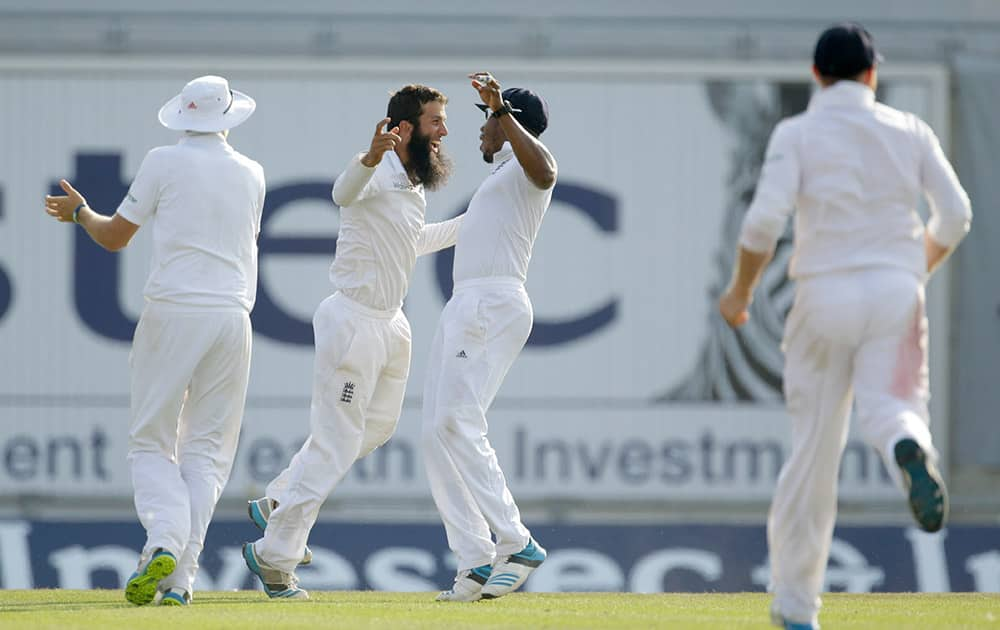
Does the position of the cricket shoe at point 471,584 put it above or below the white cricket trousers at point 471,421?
below

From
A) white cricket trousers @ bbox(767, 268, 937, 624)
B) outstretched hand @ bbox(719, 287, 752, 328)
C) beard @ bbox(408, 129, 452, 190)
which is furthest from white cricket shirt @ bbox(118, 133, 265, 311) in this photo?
white cricket trousers @ bbox(767, 268, 937, 624)

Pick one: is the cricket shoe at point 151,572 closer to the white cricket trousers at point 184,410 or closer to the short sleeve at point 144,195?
the white cricket trousers at point 184,410

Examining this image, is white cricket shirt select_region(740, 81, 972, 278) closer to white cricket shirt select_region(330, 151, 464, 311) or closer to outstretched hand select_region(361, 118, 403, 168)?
outstretched hand select_region(361, 118, 403, 168)

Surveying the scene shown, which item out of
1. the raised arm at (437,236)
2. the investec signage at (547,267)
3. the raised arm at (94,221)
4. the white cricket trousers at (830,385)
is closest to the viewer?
the white cricket trousers at (830,385)

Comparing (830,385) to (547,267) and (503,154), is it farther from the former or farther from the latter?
(547,267)

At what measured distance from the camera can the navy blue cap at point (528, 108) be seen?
753cm

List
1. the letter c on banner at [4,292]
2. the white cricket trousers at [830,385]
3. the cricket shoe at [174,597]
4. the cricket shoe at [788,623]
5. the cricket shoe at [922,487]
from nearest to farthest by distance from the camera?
the cricket shoe at [922,487], the white cricket trousers at [830,385], the cricket shoe at [788,623], the cricket shoe at [174,597], the letter c on banner at [4,292]

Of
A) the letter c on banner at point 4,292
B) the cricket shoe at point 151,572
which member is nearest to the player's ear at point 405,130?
the cricket shoe at point 151,572

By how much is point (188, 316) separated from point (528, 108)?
5.19ft

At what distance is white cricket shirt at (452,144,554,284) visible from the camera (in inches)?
291

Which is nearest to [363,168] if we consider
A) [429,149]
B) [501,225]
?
[429,149]

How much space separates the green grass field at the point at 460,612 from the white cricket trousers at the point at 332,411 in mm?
285

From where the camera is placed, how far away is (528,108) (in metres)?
7.54

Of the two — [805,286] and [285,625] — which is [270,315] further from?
[805,286]
